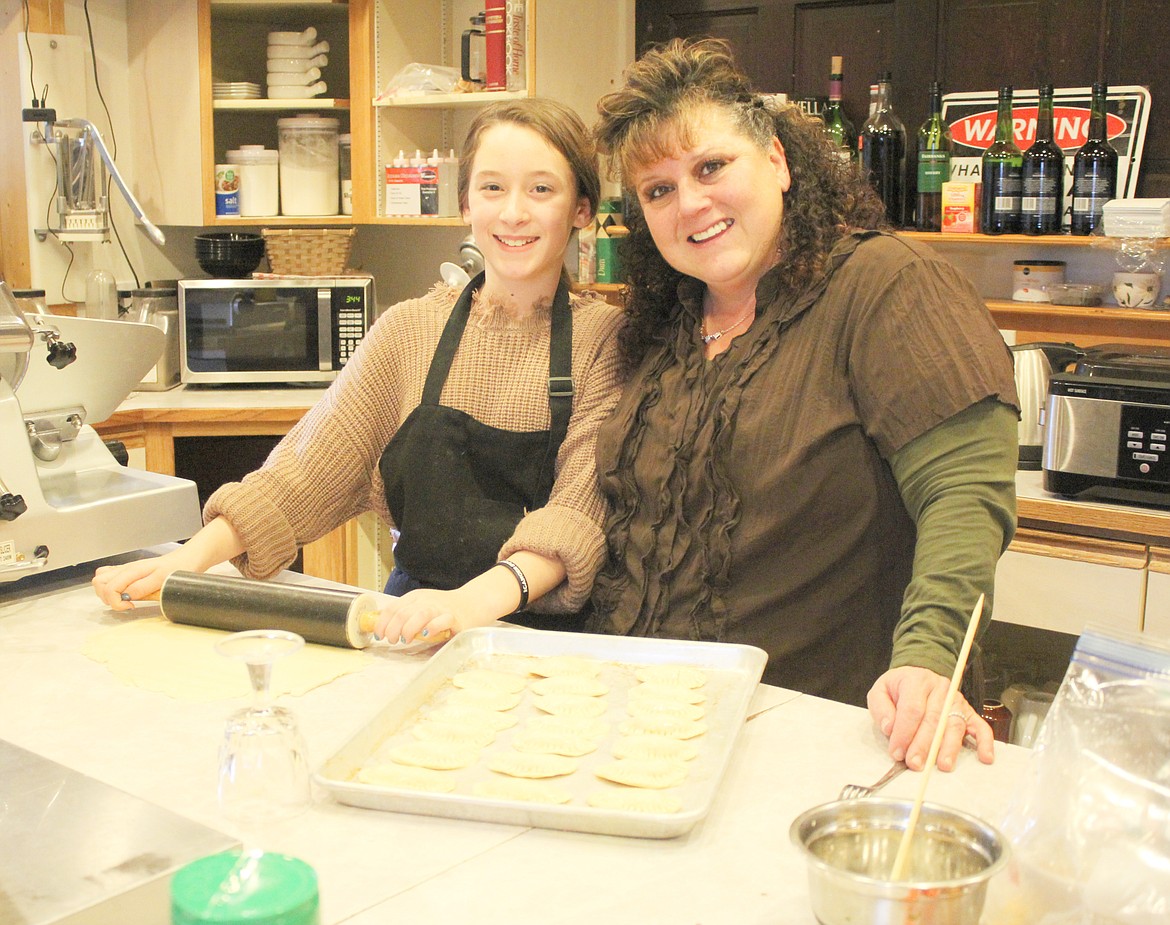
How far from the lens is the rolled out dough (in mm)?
1394

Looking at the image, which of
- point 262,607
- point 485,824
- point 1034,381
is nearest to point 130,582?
point 262,607

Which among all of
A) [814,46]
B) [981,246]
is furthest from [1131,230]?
[814,46]

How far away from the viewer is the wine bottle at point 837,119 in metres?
3.17

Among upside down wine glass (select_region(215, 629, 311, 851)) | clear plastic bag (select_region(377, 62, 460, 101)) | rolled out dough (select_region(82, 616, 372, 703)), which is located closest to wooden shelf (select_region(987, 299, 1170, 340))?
clear plastic bag (select_region(377, 62, 460, 101))

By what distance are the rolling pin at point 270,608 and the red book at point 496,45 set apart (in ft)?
6.86

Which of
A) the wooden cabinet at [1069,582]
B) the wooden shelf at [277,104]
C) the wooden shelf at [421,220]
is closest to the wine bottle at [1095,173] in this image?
the wooden cabinet at [1069,582]

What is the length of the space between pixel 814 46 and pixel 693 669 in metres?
2.39

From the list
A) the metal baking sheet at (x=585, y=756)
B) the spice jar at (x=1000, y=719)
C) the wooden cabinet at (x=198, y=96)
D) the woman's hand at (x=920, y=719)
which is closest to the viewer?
the metal baking sheet at (x=585, y=756)

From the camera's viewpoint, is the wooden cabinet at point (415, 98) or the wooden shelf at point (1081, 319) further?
the wooden cabinet at point (415, 98)

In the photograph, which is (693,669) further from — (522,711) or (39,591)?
(39,591)

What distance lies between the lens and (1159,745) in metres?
0.87

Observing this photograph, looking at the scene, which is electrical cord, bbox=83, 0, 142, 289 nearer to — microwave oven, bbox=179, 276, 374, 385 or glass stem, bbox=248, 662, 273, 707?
microwave oven, bbox=179, 276, 374, 385

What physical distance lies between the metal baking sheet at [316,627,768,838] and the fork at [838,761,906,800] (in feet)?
0.35

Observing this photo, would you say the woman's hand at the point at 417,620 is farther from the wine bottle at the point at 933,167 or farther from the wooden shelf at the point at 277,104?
the wooden shelf at the point at 277,104
